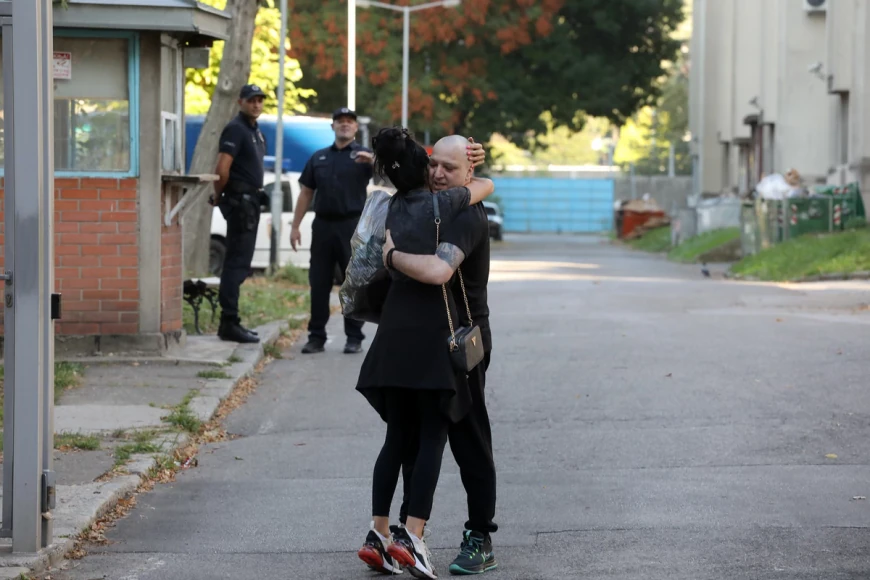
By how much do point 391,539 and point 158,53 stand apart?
6.20 meters

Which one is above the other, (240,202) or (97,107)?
(97,107)

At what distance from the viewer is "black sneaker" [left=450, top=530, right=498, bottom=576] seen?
5438 millimetres

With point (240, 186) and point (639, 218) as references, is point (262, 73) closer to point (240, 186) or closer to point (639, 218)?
point (240, 186)

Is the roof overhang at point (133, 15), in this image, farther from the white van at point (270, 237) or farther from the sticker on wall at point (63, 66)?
the white van at point (270, 237)

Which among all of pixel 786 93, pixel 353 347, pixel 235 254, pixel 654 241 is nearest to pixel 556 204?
pixel 654 241

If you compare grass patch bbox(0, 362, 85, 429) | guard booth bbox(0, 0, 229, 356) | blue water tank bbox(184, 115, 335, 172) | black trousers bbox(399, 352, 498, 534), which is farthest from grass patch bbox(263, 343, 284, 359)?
blue water tank bbox(184, 115, 335, 172)

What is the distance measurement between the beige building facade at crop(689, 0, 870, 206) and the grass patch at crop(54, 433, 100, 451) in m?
22.1

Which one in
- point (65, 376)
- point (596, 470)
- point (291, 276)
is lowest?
point (596, 470)

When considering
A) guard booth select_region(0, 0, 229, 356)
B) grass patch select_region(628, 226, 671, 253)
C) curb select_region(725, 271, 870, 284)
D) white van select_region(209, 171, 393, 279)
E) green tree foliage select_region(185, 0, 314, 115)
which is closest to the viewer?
guard booth select_region(0, 0, 229, 356)

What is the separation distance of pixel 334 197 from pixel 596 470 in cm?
473

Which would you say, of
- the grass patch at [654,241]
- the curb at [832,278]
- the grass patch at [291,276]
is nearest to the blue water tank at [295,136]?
the grass patch at [291,276]

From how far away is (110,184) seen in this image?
416 inches

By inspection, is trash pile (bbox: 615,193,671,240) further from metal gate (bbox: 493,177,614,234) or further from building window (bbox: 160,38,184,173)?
building window (bbox: 160,38,184,173)

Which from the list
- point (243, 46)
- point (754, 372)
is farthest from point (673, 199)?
point (754, 372)
